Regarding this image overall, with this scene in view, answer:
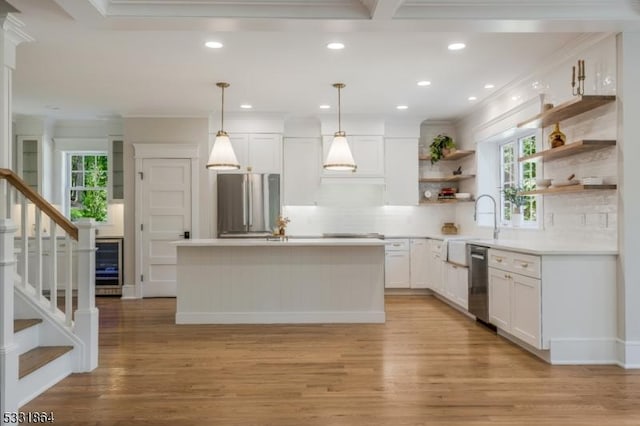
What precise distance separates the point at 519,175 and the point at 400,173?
197 centimetres

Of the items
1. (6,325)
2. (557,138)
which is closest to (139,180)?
(6,325)

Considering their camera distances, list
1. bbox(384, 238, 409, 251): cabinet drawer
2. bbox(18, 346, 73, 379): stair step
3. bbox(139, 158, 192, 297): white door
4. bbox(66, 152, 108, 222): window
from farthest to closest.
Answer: bbox(66, 152, 108, 222): window, bbox(384, 238, 409, 251): cabinet drawer, bbox(139, 158, 192, 297): white door, bbox(18, 346, 73, 379): stair step

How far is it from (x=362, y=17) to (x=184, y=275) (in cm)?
329

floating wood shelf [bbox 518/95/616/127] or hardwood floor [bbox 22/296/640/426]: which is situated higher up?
floating wood shelf [bbox 518/95/616/127]

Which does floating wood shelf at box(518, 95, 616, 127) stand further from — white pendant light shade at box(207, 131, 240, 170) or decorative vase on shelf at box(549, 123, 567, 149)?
white pendant light shade at box(207, 131, 240, 170)

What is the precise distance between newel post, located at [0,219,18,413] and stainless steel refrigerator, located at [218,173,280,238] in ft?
14.2

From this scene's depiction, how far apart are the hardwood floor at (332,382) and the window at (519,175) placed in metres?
1.52

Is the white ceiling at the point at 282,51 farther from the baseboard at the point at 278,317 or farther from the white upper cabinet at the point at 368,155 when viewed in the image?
the baseboard at the point at 278,317

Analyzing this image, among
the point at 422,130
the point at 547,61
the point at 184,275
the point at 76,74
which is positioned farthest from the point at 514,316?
the point at 76,74

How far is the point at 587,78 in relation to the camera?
13.5ft

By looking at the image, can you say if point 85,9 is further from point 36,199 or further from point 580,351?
point 580,351

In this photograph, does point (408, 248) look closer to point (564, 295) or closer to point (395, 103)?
point (395, 103)

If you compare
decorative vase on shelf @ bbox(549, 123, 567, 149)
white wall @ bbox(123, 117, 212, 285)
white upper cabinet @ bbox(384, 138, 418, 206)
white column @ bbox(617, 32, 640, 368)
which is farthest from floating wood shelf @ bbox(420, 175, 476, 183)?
white wall @ bbox(123, 117, 212, 285)

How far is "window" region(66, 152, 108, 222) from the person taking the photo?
777 cm
